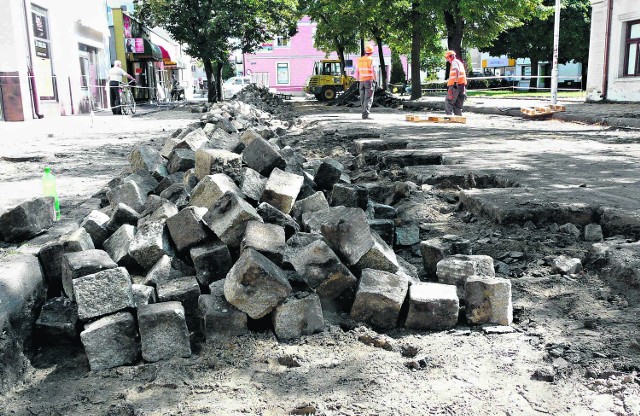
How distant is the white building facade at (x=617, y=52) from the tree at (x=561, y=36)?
20819mm

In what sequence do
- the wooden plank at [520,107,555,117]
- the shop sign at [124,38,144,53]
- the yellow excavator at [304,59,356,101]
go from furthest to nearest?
the yellow excavator at [304,59,356,101], the shop sign at [124,38,144,53], the wooden plank at [520,107,555,117]

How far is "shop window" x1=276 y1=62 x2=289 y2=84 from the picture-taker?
5644 centimetres

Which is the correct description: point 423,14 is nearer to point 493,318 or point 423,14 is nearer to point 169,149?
point 169,149

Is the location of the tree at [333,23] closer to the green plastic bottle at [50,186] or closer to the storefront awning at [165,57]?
the storefront awning at [165,57]

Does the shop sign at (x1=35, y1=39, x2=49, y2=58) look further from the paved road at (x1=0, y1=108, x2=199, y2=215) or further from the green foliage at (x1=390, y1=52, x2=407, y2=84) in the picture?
the green foliage at (x1=390, y1=52, x2=407, y2=84)

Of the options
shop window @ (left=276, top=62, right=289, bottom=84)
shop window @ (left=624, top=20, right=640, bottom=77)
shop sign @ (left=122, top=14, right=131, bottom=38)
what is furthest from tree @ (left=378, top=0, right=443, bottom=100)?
shop window @ (left=276, top=62, right=289, bottom=84)

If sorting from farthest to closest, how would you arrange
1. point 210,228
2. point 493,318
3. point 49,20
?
1. point 49,20
2. point 210,228
3. point 493,318

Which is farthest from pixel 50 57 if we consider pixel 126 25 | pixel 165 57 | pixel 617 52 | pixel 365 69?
pixel 165 57

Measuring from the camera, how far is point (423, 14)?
84.8ft

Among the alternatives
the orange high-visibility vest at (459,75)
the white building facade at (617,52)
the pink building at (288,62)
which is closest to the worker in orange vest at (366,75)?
the orange high-visibility vest at (459,75)

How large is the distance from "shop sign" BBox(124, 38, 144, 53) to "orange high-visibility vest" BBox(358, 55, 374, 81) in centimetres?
1923

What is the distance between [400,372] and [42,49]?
18.1 m

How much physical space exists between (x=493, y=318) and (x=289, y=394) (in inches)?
43.9

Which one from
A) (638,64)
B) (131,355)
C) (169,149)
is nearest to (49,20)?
(169,149)
